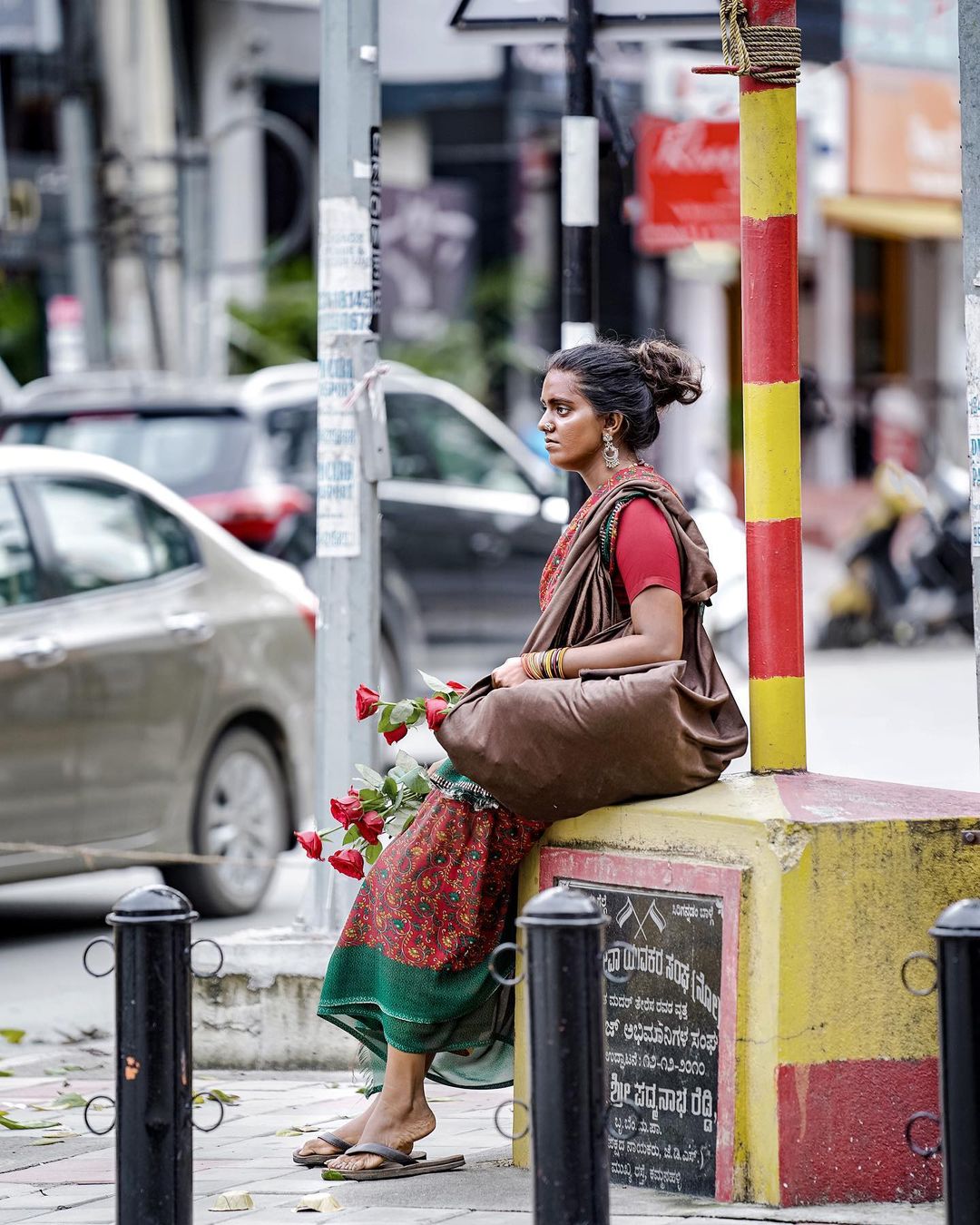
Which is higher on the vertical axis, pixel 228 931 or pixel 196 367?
pixel 196 367

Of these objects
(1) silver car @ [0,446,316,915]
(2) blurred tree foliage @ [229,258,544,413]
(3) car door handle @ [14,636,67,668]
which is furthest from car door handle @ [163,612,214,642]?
(2) blurred tree foliage @ [229,258,544,413]

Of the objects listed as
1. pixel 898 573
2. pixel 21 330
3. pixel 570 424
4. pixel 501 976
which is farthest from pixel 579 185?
pixel 21 330

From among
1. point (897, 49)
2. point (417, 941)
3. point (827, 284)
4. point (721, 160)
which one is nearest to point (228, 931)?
point (417, 941)

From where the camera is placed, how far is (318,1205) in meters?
4.55

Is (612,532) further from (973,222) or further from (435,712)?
(973,222)

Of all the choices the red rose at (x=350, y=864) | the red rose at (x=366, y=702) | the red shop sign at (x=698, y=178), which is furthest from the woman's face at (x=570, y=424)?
the red shop sign at (x=698, y=178)

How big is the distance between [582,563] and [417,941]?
85cm

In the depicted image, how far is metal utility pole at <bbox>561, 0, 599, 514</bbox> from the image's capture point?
6578 millimetres

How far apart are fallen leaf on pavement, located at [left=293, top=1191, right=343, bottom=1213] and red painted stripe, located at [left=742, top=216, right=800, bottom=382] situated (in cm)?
187

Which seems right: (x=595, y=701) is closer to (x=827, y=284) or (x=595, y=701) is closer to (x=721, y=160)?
(x=721, y=160)

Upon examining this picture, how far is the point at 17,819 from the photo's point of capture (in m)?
7.54

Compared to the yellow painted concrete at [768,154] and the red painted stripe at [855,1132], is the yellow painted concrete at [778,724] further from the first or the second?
the yellow painted concrete at [768,154]

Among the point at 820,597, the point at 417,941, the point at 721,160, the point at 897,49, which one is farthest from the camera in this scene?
the point at 897,49

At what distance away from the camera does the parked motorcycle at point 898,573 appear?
18.9 meters
